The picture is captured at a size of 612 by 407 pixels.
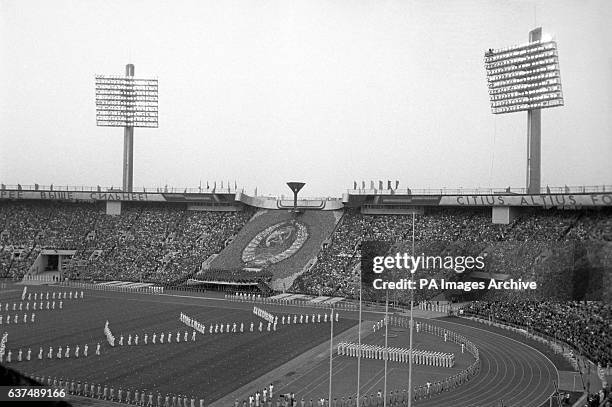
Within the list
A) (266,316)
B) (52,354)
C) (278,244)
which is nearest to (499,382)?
(266,316)

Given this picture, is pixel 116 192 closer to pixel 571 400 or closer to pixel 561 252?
pixel 561 252

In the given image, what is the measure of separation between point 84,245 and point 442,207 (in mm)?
39257

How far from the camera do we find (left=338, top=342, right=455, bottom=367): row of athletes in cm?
2788

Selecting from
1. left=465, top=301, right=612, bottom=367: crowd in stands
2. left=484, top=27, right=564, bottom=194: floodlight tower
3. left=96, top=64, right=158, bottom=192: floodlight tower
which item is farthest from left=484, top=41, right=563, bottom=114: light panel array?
left=96, top=64, right=158, bottom=192: floodlight tower

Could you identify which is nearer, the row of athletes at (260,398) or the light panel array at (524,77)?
the row of athletes at (260,398)

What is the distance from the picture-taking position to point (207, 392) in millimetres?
22266

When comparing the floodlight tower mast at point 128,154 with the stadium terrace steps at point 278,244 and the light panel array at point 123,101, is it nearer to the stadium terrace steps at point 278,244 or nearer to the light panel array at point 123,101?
the light panel array at point 123,101

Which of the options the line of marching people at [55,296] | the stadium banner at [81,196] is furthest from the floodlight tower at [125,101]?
the line of marching people at [55,296]

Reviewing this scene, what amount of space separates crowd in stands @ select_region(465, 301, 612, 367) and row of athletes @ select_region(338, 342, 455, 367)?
696 centimetres

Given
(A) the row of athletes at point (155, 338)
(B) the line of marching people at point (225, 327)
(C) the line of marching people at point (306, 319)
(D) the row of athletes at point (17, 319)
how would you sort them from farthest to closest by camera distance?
1. (C) the line of marching people at point (306, 319)
2. (D) the row of athletes at point (17, 319)
3. (B) the line of marching people at point (225, 327)
4. (A) the row of athletes at point (155, 338)

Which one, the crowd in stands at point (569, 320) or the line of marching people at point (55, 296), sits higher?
the crowd in stands at point (569, 320)

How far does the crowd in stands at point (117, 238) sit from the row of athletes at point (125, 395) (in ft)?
114

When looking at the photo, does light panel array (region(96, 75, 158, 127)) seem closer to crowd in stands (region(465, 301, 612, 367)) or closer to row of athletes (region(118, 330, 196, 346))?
row of athletes (region(118, 330, 196, 346))

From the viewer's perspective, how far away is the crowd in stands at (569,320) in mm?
29438
